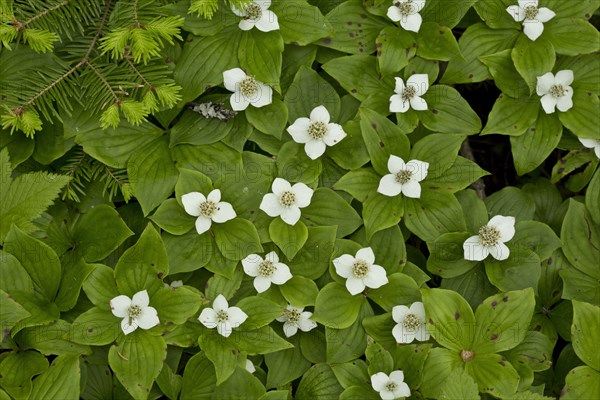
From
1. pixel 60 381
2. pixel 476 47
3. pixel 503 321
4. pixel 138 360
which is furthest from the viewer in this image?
pixel 476 47

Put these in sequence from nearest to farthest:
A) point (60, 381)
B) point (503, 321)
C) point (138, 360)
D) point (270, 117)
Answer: point (60, 381) < point (138, 360) < point (503, 321) < point (270, 117)

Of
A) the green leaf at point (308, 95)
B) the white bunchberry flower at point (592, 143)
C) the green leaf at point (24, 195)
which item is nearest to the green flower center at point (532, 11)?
the white bunchberry flower at point (592, 143)

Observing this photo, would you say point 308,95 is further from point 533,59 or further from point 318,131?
point 533,59

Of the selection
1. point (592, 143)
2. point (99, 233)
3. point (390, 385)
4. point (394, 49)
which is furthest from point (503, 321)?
point (99, 233)

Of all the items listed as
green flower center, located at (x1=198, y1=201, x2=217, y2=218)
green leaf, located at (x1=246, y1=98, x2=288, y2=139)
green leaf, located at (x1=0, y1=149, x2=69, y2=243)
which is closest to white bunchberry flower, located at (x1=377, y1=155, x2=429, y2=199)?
green leaf, located at (x1=246, y1=98, x2=288, y2=139)

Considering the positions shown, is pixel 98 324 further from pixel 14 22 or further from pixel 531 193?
pixel 531 193

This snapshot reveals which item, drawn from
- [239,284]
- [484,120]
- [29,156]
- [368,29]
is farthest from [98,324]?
[484,120]

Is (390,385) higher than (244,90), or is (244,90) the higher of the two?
(244,90)
